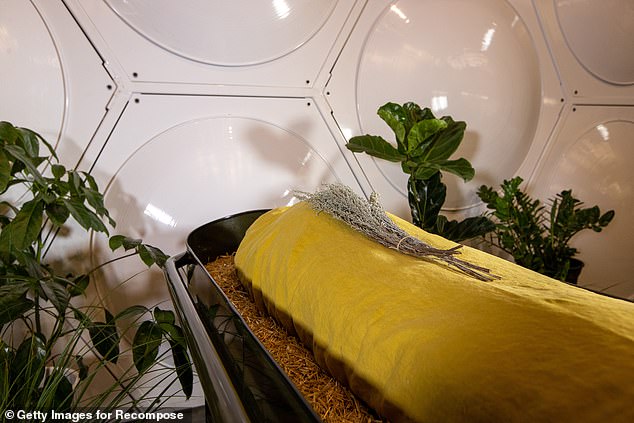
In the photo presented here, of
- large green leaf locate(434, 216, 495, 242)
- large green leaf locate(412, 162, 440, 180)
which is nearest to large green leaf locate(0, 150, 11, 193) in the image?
large green leaf locate(412, 162, 440, 180)

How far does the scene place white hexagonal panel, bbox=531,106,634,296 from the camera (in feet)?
7.23

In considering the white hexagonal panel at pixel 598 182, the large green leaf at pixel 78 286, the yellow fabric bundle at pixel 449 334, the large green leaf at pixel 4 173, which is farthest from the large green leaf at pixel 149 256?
the white hexagonal panel at pixel 598 182

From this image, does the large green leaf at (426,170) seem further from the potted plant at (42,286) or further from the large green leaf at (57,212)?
the large green leaf at (57,212)

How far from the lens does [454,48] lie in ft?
6.08

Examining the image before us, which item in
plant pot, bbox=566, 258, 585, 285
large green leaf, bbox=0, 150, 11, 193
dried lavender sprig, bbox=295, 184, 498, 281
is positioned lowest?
large green leaf, bbox=0, 150, 11, 193

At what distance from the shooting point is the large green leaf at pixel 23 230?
0.93 metres

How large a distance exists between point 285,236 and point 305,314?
0.21 m

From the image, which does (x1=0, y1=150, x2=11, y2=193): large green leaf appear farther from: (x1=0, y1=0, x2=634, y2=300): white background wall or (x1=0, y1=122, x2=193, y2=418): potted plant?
(x1=0, y1=0, x2=634, y2=300): white background wall

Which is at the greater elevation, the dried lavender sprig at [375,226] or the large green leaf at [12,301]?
the dried lavender sprig at [375,226]

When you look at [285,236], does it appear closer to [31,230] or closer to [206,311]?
[206,311]

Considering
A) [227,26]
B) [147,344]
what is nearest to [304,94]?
[227,26]

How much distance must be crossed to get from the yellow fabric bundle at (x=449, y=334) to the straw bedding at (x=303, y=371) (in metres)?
0.03

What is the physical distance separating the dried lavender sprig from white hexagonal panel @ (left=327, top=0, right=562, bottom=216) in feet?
3.05

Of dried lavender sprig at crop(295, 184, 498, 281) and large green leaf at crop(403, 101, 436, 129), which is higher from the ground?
large green leaf at crop(403, 101, 436, 129)
